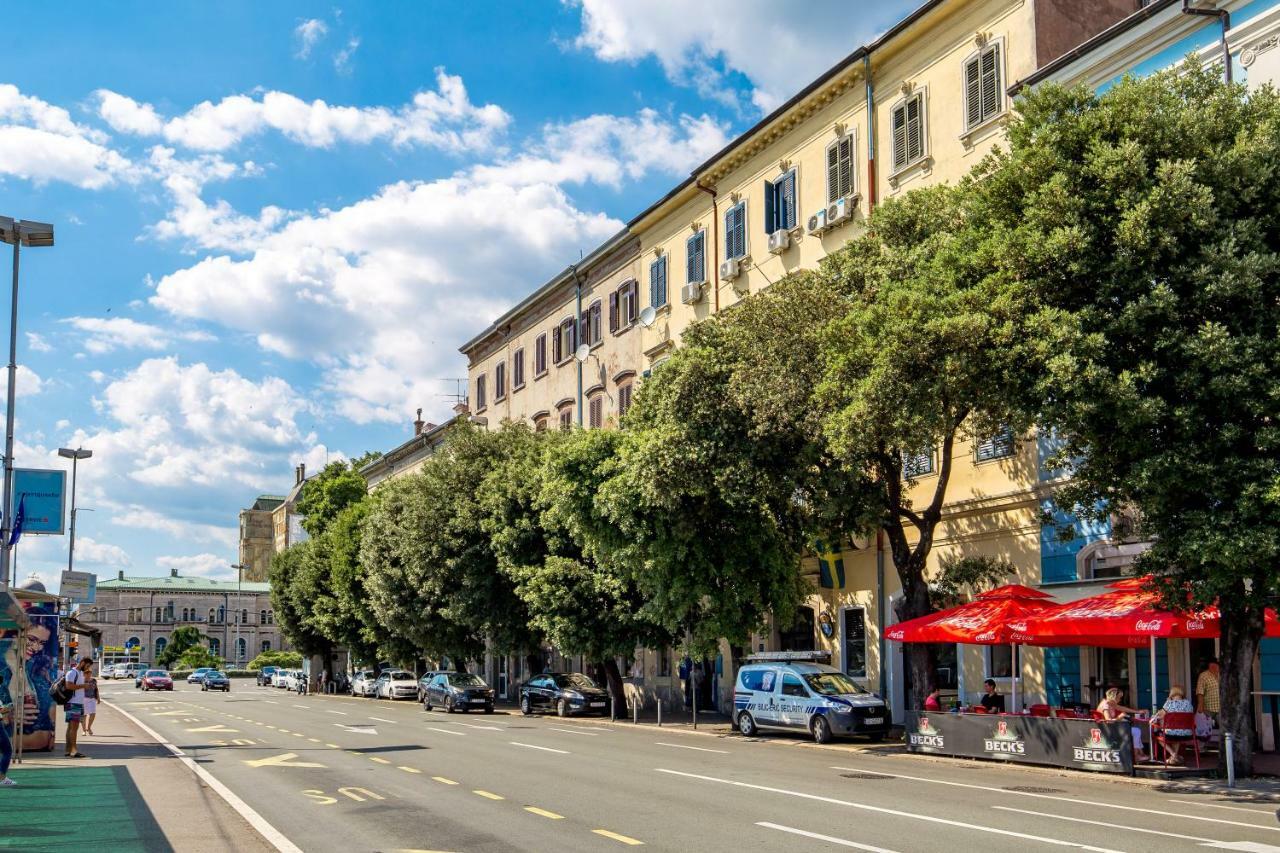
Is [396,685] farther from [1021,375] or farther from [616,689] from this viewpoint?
[1021,375]

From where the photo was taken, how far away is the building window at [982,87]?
27.4 metres

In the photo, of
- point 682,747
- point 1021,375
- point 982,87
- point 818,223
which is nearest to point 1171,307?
point 1021,375

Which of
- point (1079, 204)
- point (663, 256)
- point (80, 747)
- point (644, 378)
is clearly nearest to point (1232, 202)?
point (1079, 204)

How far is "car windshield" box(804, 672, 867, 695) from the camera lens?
2703cm

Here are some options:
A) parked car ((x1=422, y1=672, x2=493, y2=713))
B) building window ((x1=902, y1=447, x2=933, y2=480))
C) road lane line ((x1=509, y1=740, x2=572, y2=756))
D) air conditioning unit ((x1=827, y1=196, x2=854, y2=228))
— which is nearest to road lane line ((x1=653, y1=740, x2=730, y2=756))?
road lane line ((x1=509, y1=740, x2=572, y2=756))

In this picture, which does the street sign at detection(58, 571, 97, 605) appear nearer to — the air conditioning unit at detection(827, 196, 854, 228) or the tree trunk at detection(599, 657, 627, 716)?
the tree trunk at detection(599, 657, 627, 716)

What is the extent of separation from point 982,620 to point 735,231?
17.7 meters

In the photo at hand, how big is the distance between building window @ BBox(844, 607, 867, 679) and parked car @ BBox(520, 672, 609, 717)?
402 inches

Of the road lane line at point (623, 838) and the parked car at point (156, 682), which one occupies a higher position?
the road lane line at point (623, 838)

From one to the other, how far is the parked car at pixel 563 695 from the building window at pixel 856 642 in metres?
10.2

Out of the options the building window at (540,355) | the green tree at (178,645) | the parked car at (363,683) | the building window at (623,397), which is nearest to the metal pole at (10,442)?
the building window at (623,397)

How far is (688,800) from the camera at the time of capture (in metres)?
15.6

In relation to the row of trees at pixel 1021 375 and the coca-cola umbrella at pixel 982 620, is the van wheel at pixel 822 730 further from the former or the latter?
the coca-cola umbrella at pixel 982 620

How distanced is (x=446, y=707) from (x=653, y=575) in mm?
18565
